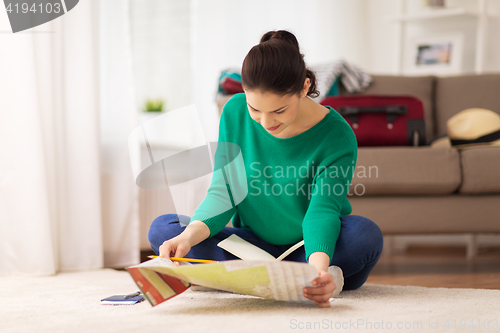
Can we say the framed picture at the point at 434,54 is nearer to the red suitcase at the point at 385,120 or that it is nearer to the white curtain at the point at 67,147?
the red suitcase at the point at 385,120

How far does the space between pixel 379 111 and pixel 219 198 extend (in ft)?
3.11

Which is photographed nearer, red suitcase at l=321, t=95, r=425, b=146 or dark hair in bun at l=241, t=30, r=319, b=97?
dark hair in bun at l=241, t=30, r=319, b=97

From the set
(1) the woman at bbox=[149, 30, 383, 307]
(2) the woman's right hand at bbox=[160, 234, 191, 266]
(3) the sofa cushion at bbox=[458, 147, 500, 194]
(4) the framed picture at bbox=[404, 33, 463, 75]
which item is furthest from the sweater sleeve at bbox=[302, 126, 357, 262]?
(4) the framed picture at bbox=[404, 33, 463, 75]

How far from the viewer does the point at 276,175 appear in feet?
3.42

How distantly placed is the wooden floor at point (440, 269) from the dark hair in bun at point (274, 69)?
0.79m

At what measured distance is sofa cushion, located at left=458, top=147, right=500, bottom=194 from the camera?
1558 millimetres

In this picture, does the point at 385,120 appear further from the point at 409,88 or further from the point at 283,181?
the point at 283,181

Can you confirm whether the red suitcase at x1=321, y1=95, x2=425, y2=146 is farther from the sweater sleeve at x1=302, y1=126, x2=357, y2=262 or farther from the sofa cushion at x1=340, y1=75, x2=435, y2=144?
the sweater sleeve at x1=302, y1=126, x2=357, y2=262

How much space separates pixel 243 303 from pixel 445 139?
1.29 m

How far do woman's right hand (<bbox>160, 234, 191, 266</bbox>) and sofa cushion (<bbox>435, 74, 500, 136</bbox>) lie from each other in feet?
5.34

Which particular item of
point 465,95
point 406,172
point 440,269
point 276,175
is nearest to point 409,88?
point 465,95

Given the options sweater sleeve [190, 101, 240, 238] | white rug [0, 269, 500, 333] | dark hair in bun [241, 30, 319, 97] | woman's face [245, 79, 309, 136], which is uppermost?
dark hair in bun [241, 30, 319, 97]

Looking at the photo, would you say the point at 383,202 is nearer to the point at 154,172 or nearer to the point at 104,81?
the point at 154,172

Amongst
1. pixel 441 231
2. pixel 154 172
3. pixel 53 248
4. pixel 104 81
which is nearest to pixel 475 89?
pixel 441 231
